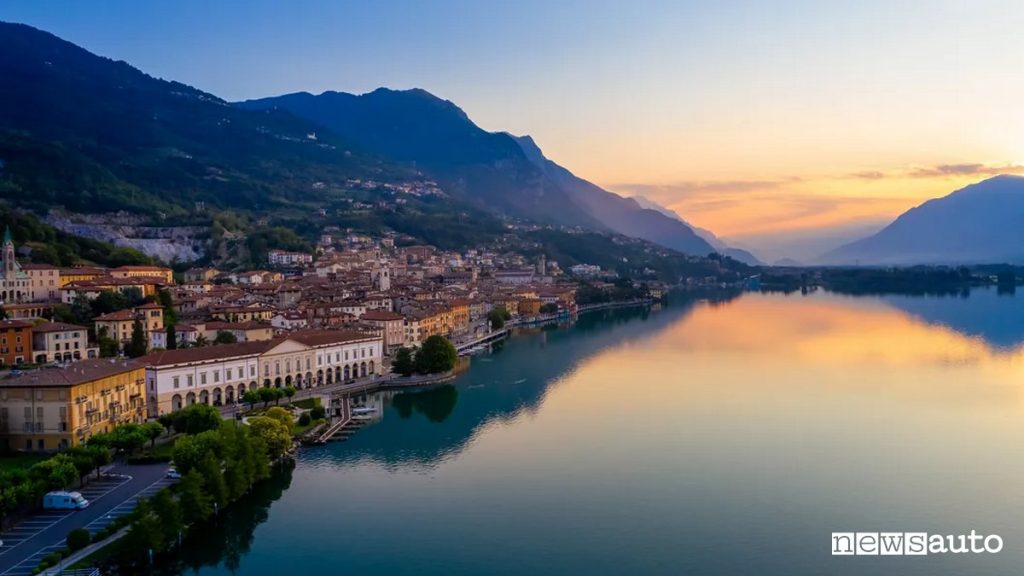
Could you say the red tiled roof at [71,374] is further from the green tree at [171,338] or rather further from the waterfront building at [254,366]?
the green tree at [171,338]

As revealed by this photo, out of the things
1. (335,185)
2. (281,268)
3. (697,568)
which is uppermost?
(335,185)

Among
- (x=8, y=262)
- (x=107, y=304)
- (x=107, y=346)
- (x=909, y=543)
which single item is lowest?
(x=909, y=543)

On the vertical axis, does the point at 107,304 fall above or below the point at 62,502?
above

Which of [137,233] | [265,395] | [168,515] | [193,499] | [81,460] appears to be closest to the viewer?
[168,515]

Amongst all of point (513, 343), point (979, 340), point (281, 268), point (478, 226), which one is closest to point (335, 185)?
point (478, 226)

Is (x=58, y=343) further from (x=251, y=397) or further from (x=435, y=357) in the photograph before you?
(x=435, y=357)

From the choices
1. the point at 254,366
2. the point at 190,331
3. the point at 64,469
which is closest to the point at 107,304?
the point at 190,331

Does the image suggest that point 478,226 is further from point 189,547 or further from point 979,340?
point 189,547
